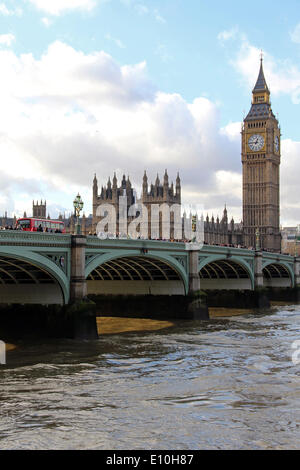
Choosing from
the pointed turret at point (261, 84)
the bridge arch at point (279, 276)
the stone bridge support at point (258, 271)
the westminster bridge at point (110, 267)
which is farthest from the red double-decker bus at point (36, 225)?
the pointed turret at point (261, 84)

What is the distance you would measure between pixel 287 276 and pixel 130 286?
2888 centimetres

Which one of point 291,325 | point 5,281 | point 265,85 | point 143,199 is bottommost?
point 291,325

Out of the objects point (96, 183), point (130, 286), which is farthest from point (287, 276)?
point (96, 183)

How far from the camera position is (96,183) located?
10444 cm

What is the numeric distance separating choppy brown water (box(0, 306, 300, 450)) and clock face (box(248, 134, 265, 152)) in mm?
96081

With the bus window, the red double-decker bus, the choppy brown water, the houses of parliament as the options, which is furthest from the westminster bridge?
the houses of parliament

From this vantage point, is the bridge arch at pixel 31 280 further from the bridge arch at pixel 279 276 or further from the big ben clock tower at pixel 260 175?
the big ben clock tower at pixel 260 175

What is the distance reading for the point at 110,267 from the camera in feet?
133

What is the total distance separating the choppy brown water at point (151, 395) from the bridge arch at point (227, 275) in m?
21.2

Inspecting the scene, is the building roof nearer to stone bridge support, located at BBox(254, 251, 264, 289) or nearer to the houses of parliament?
the houses of parliament

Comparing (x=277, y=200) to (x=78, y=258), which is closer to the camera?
(x=78, y=258)

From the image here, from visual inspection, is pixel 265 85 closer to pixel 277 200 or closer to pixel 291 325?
pixel 277 200

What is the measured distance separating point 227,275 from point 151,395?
36614 millimetres

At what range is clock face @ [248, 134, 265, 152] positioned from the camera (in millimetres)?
120812
